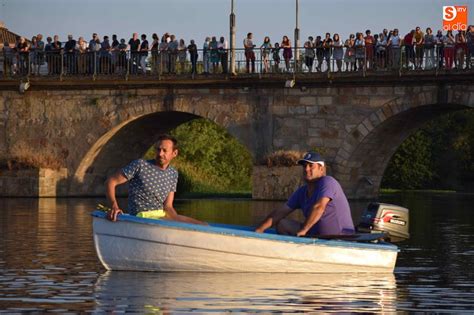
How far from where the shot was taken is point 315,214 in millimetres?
15062

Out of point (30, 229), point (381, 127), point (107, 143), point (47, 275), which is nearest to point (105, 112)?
point (107, 143)

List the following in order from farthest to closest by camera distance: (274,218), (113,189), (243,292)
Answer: (274,218) → (113,189) → (243,292)

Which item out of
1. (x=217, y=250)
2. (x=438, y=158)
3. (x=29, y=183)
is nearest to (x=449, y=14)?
(x=29, y=183)

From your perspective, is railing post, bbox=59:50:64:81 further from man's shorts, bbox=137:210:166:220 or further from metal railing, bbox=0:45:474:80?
man's shorts, bbox=137:210:166:220

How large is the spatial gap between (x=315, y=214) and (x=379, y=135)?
23.6 m

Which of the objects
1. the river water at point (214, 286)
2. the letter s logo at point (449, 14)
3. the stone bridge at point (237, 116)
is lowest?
the river water at point (214, 286)

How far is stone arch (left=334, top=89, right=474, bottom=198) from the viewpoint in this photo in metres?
36.3

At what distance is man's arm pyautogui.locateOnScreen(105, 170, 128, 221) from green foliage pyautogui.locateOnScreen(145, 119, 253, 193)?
31040 mm

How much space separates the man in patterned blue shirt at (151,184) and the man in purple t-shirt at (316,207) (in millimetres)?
1098

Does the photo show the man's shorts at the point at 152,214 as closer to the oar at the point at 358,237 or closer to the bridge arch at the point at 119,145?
the oar at the point at 358,237

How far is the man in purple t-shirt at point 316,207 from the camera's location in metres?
15.1

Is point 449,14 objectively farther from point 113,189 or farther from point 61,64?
point 113,189

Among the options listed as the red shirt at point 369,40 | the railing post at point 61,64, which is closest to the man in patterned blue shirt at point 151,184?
the red shirt at point 369,40

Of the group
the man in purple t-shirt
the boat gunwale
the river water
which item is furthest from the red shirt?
the boat gunwale
